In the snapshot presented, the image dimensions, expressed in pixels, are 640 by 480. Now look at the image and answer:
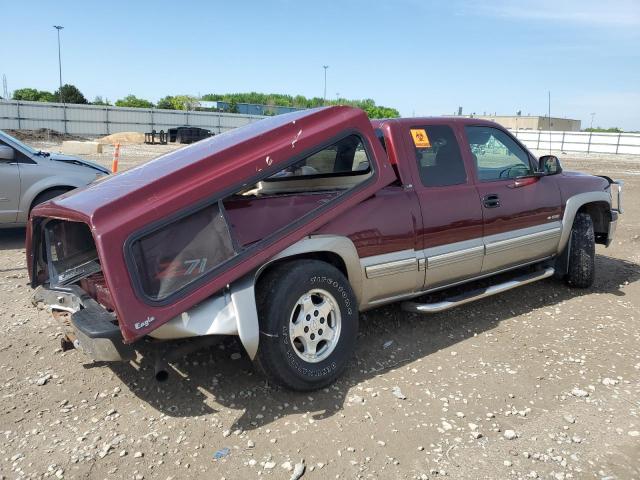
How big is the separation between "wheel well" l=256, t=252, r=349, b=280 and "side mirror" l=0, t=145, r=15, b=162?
5413 millimetres

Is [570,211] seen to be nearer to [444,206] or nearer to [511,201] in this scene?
[511,201]

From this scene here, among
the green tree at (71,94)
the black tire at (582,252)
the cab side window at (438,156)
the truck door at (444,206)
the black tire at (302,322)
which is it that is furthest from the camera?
the green tree at (71,94)

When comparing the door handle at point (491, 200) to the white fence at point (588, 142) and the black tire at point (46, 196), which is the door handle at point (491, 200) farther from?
the white fence at point (588, 142)

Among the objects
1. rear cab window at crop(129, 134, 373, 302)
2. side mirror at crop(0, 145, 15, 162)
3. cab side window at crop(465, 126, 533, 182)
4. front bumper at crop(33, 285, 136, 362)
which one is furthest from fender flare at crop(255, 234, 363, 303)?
side mirror at crop(0, 145, 15, 162)

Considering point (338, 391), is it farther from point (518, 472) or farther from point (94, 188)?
point (94, 188)

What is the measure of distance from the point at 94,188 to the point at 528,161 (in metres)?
3.95

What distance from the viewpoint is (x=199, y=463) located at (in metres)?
2.95

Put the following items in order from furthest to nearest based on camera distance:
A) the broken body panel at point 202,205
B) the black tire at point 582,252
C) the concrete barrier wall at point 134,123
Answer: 1. the concrete barrier wall at point 134,123
2. the black tire at point 582,252
3. the broken body panel at point 202,205

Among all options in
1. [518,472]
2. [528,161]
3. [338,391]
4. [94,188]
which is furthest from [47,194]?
[518,472]

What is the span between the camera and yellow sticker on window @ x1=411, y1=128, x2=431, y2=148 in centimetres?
442

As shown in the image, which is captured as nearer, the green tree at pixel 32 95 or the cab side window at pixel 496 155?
the cab side window at pixel 496 155

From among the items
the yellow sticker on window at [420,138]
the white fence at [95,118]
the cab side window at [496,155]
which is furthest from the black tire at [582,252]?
the white fence at [95,118]

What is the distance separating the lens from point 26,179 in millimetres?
7309

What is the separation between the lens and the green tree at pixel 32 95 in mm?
71625
